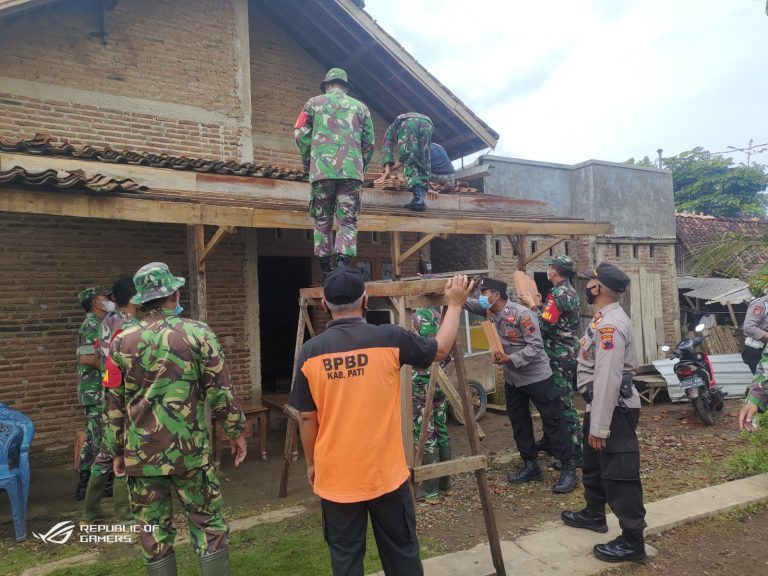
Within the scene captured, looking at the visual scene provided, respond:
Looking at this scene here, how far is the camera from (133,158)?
234 inches

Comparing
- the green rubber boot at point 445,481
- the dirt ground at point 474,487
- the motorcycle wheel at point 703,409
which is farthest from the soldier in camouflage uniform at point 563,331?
the motorcycle wheel at point 703,409

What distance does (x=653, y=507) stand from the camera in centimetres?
442

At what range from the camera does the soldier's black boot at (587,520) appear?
3975 mm

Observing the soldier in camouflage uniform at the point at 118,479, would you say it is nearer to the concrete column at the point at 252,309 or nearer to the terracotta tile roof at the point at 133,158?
the terracotta tile roof at the point at 133,158

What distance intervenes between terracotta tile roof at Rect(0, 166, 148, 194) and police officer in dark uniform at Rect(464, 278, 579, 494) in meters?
3.39

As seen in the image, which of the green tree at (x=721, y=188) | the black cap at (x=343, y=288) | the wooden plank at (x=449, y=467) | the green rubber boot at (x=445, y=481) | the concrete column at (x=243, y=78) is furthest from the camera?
the green tree at (x=721, y=188)

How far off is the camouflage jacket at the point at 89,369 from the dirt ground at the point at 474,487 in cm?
98

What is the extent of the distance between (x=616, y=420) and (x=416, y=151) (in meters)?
4.47

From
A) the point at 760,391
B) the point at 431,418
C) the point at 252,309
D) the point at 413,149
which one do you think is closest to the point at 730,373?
the point at 760,391

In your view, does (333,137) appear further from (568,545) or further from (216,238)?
(568,545)

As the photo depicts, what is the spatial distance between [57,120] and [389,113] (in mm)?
5432

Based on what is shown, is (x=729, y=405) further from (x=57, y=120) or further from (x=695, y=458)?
(x=57, y=120)

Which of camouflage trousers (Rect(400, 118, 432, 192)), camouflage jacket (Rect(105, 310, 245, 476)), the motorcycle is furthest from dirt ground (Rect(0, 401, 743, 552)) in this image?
camouflage trousers (Rect(400, 118, 432, 192))

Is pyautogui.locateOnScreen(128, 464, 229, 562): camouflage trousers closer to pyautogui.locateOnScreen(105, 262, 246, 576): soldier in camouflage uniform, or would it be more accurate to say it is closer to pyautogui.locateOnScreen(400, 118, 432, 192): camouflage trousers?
pyautogui.locateOnScreen(105, 262, 246, 576): soldier in camouflage uniform
